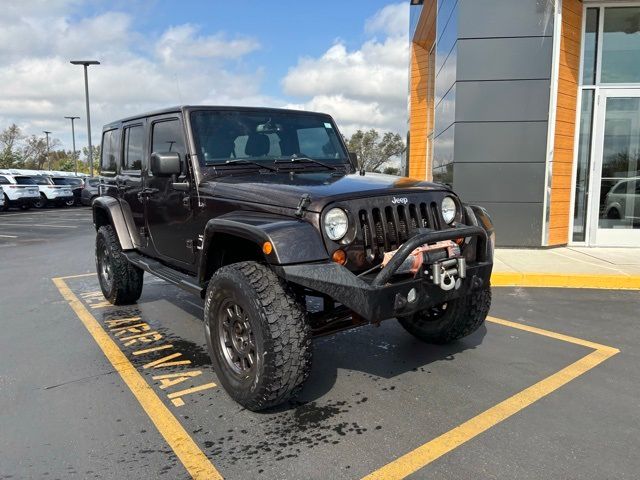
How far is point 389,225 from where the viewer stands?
323 cm

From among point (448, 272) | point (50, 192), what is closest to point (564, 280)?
point (448, 272)

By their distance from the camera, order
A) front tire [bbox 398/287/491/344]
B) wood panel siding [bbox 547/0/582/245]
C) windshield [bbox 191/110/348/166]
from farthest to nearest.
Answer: wood panel siding [bbox 547/0/582/245]
windshield [bbox 191/110/348/166]
front tire [bbox 398/287/491/344]

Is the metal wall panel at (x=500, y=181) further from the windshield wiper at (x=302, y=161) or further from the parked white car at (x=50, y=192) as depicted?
the parked white car at (x=50, y=192)

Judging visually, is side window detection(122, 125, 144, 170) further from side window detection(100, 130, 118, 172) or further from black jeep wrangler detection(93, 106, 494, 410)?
side window detection(100, 130, 118, 172)

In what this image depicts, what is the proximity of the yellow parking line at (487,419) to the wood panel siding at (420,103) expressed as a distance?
11.6 meters

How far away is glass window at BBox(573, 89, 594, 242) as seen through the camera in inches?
356

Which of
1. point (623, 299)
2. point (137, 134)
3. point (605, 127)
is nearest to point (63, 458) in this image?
point (137, 134)

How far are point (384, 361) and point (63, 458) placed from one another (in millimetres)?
2309

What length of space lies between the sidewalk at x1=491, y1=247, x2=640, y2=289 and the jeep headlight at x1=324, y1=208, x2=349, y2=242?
4.33 m

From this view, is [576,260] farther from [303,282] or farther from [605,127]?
[303,282]

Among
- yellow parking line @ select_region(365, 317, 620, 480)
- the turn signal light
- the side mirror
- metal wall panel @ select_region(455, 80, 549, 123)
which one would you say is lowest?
yellow parking line @ select_region(365, 317, 620, 480)

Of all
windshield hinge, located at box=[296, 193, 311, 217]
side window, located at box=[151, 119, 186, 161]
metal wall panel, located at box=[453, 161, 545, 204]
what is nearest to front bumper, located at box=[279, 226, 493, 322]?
windshield hinge, located at box=[296, 193, 311, 217]

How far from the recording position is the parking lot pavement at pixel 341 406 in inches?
→ 105

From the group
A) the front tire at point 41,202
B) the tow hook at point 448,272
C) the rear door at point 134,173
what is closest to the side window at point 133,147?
the rear door at point 134,173
